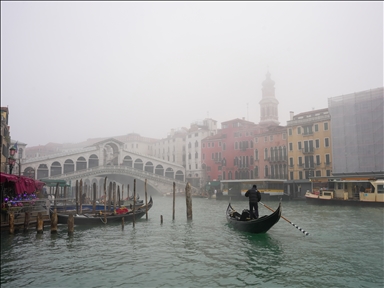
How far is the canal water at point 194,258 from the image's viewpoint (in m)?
6.64

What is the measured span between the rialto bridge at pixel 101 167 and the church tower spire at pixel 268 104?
52.9 feet

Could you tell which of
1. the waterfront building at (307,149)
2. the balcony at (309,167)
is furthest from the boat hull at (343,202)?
the balcony at (309,167)

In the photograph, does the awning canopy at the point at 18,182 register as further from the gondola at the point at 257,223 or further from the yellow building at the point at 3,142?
the gondola at the point at 257,223

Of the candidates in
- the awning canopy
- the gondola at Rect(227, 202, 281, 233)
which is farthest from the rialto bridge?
the gondola at Rect(227, 202, 281, 233)

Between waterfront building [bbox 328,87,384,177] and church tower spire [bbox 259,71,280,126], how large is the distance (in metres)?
21.7

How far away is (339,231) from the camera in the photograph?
1199 centimetres

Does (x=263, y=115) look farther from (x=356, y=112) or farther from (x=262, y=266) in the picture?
(x=262, y=266)

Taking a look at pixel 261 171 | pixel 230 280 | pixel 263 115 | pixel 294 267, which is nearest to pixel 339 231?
pixel 294 267

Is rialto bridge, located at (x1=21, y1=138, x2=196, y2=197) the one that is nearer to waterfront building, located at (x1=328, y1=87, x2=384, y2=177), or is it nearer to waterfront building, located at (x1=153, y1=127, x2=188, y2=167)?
waterfront building, located at (x1=153, y1=127, x2=188, y2=167)

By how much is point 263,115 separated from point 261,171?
18103 mm

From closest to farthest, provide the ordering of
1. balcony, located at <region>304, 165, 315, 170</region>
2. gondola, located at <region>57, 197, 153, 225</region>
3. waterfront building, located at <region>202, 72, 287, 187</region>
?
gondola, located at <region>57, 197, 153, 225</region> → balcony, located at <region>304, 165, 315, 170</region> → waterfront building, located at <region>202, 72, 287, 187</region>

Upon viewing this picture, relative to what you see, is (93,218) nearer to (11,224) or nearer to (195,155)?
(11,224)

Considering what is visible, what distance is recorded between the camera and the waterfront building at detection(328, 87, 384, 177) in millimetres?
25234

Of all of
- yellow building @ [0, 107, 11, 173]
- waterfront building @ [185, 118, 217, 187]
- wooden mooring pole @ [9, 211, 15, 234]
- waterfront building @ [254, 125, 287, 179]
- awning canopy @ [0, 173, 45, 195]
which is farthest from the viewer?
waterfront building @ [185, 118, 217, 187]
